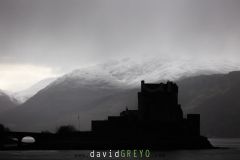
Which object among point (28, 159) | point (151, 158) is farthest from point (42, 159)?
point (151, 158)

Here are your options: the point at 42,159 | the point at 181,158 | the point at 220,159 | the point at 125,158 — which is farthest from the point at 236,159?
the point at 42,159

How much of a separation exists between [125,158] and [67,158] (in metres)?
17.5

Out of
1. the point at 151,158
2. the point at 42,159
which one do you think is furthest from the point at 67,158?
the point at 151,158

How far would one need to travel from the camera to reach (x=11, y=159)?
625 feet

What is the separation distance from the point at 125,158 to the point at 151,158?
7631 millimetres

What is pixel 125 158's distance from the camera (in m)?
193

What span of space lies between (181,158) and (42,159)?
133 feet

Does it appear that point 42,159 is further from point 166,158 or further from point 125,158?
point 166,158

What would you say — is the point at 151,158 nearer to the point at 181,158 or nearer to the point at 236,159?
the point at 181,158

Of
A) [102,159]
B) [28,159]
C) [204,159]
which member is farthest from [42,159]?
[204,159]

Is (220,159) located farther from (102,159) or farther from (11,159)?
(11,159)

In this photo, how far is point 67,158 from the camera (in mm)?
196125

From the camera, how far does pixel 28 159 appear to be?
194375mm

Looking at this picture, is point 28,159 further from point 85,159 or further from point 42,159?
point 85,159
